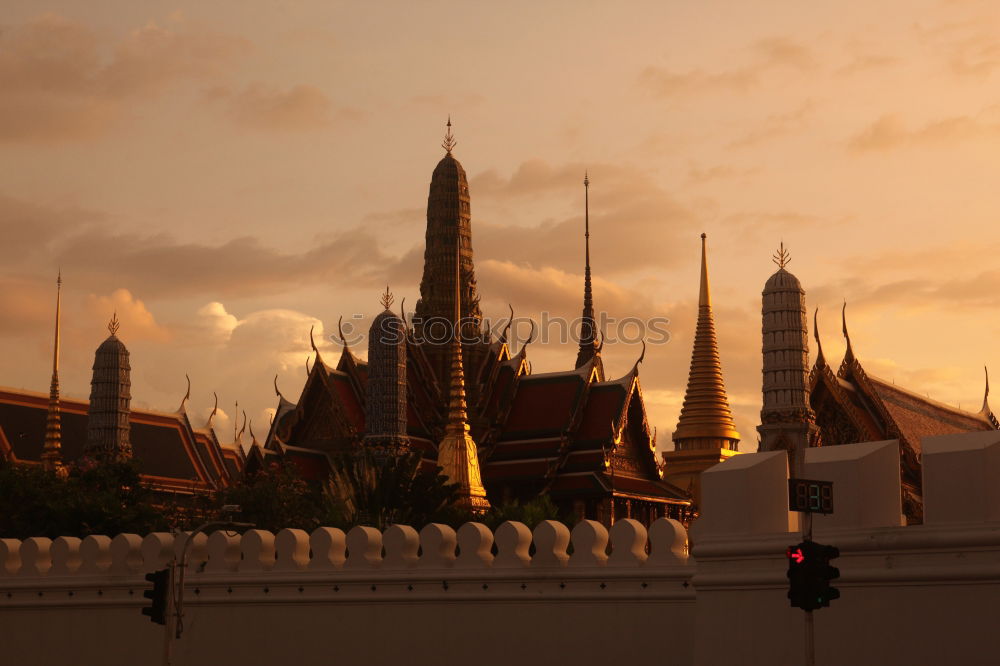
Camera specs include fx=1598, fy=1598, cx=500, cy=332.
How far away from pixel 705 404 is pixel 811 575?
4730 cm

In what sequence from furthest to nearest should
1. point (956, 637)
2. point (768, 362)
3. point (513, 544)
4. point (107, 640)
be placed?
point (768, 362) < point (107, 640) < point (513, 544) < point (956, 637)

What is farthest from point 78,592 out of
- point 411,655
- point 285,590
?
point 411,655

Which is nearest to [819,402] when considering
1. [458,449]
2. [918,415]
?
[918,415]

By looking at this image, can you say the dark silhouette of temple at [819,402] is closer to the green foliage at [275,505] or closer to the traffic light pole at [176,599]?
the green foliage at [275,505]

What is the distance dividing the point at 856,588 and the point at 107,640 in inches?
319

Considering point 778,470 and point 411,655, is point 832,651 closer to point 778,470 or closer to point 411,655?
point 778,470

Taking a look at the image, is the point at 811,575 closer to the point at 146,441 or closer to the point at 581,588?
the point at 581,588

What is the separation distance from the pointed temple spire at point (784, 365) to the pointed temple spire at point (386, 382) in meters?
12.4

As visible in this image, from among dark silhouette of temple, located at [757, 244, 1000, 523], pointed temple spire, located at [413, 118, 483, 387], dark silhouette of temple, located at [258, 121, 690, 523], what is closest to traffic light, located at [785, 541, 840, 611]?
dark silhouette of temple, located at [757, 244, 1000, 523]

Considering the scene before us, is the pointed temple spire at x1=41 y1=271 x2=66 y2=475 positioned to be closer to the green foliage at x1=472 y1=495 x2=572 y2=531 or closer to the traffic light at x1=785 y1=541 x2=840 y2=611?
the green foliage at x1=472 y1=495 x2=572 y2=531

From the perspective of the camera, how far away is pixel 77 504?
78.7ft

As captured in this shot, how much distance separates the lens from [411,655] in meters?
13.6

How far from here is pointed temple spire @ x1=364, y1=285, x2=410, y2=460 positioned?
44.7m

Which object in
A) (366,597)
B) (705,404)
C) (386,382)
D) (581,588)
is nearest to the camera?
(581,588)
